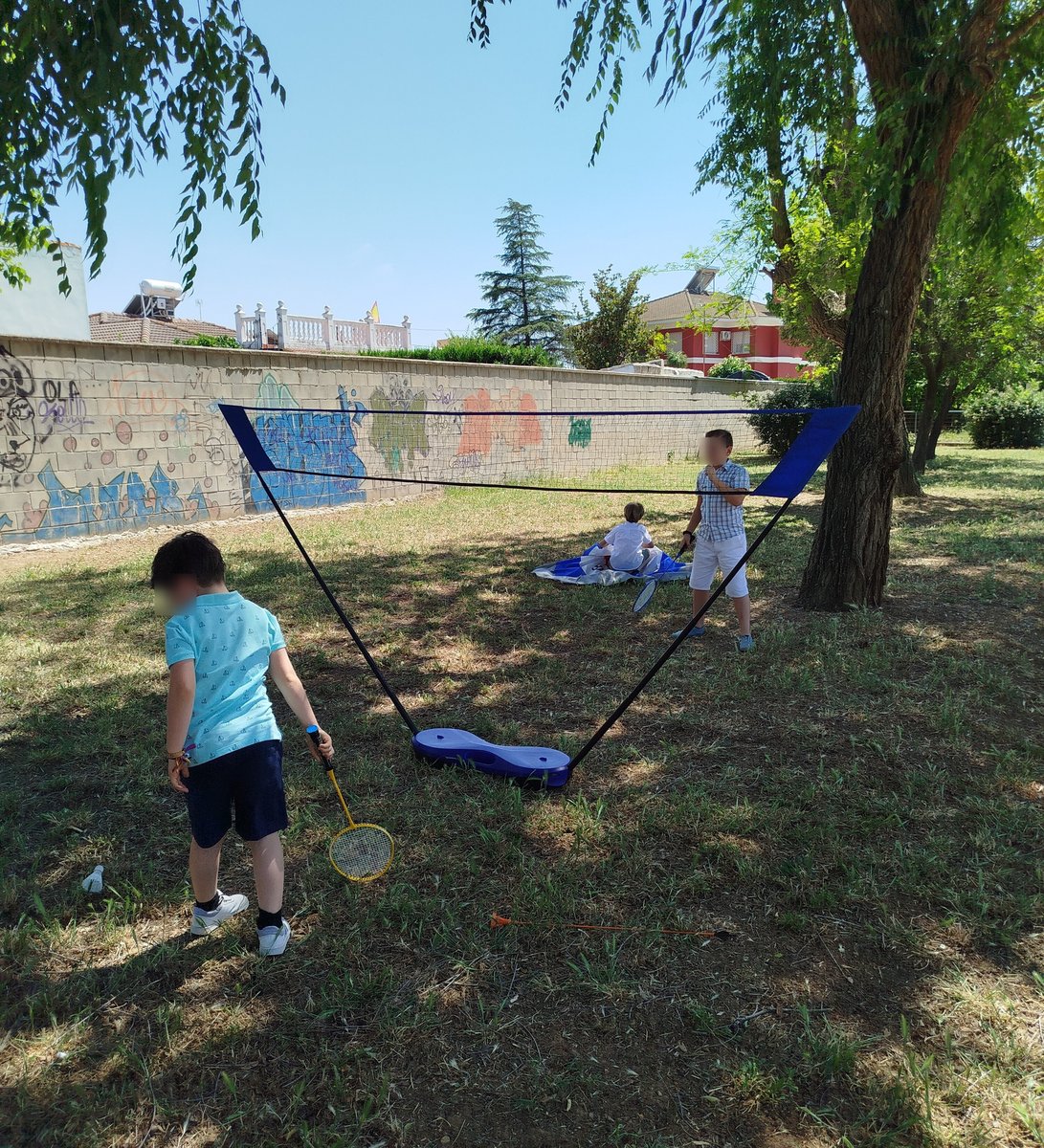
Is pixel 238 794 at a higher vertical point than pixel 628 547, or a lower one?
lower

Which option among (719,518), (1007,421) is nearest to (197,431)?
(719,518)

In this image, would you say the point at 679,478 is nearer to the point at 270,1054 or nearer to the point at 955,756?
the point at 955,756

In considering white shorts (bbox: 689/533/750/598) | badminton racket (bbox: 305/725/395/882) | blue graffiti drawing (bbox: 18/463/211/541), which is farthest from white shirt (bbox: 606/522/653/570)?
blue graffiti drawing (bbox: 18/463/211/541)

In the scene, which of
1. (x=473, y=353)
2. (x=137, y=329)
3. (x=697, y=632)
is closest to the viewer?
(x=697, y=632)

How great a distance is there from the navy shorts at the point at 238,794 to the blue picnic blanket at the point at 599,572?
5.25 meters

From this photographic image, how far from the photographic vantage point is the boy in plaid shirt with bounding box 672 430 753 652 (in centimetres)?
520

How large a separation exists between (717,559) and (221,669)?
4.00 meters

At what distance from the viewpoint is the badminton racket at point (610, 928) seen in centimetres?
262

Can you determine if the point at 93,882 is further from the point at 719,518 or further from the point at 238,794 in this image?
the point at 719,518

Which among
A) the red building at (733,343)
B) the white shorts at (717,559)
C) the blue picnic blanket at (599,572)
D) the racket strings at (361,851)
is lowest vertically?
the racket strings at (361,851)

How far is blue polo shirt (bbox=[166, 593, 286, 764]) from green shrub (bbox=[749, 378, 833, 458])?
64.5ft

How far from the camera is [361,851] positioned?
3.01 m

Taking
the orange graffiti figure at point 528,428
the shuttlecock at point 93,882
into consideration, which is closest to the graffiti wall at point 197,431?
the orange graffiti figure at point 528,428

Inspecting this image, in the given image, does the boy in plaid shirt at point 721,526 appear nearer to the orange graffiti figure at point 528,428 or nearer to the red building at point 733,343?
the orange graffiti figure at point 528,428
